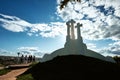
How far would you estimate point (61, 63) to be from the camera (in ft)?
80.0

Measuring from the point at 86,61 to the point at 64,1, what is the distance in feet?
46.0

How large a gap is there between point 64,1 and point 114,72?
1217 centimetres

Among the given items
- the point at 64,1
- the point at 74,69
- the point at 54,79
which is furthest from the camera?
the point at 74,69

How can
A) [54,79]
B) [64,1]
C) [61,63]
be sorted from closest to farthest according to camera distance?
1. [64,1]
2. [54,79]
3. [61,63]

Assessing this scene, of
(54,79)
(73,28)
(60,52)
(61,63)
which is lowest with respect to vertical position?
(54,79)

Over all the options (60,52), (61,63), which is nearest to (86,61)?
(61,63)

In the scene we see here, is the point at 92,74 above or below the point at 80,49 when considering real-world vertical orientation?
below

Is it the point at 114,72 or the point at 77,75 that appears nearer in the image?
the point at 77,75

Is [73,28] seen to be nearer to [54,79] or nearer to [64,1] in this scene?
[54,79]

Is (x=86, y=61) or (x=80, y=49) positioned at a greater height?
(x=80, y=49)

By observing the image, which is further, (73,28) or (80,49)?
(73,28)

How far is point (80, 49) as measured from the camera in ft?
94.3

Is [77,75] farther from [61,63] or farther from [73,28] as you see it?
[73,28]

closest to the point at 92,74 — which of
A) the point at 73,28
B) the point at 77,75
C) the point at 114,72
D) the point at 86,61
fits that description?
the point at 77,75
